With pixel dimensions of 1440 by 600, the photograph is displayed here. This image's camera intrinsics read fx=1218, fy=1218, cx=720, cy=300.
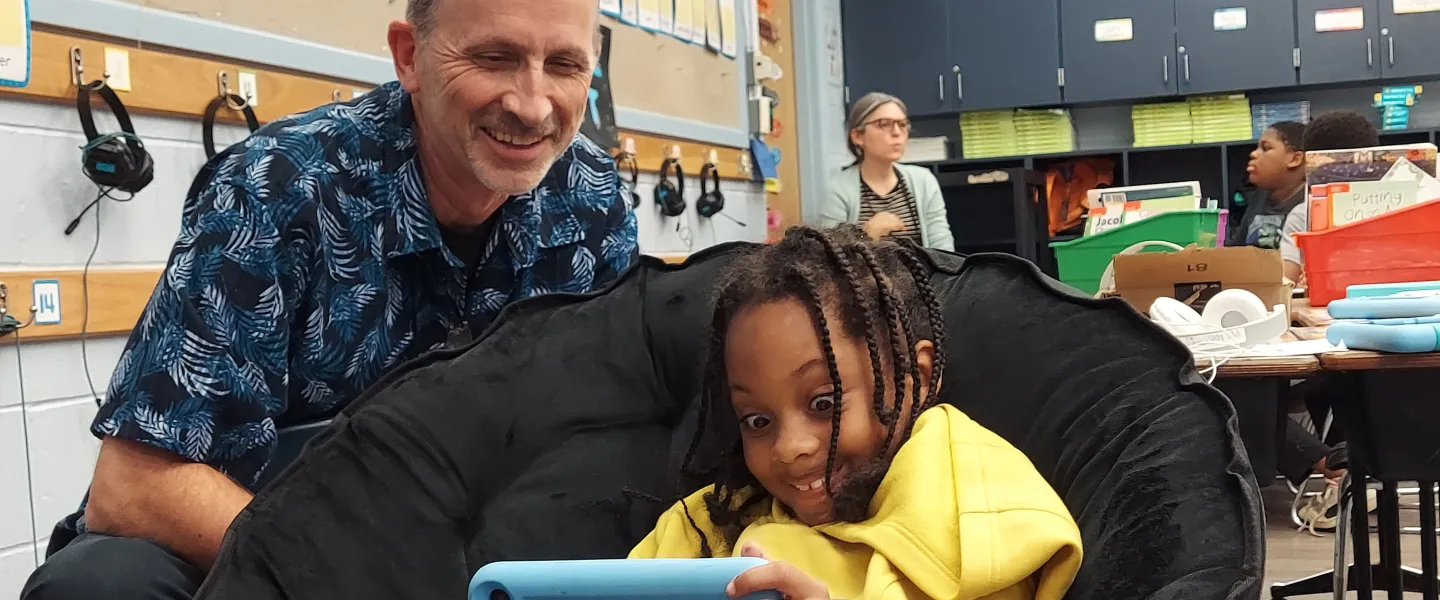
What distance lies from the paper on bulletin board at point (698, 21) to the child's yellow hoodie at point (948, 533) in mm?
3778

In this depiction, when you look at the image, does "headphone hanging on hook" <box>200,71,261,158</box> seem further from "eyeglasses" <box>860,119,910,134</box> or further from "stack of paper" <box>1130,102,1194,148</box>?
"stack of paper" <box>1130,102,1194,148</box>

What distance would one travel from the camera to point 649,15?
4406 mm

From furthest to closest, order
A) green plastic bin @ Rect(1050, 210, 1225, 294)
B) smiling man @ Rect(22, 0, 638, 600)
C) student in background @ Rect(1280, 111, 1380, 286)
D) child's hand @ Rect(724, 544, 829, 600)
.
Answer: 1. student in background @ Rect(1280, 111, 1380, 286)
2. green plastic bin @ Rect(1050, 210, 1225, 294)
3. smiling man @ Rect(22, 0, 638, 600)
4. child's hand @ Rect(724, 544, 829, 600)

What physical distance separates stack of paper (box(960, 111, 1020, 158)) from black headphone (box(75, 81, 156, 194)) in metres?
4.97

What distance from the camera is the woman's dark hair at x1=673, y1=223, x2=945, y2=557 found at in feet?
3.82

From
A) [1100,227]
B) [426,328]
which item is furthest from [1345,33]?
[426,328]

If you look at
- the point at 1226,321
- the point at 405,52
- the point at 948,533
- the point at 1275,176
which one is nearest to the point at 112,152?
the point at 405,52

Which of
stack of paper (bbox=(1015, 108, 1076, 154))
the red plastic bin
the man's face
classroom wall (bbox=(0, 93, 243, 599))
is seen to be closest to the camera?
the man's face

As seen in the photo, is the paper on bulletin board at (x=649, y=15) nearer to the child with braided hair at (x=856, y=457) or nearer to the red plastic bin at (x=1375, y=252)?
the red plastic bin at (x=1375, y=252)

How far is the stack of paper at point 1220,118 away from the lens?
604 cm

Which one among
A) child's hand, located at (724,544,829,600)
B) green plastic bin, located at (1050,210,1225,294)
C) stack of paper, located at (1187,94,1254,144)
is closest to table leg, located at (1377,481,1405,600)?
green plastic bin, located at (1050,210,1225,294)

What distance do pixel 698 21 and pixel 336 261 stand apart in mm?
3581

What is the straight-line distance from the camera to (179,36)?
7.64 feet

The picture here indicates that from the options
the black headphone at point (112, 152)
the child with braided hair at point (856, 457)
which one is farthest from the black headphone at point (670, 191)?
the child with braided hair at point (856, 457)
